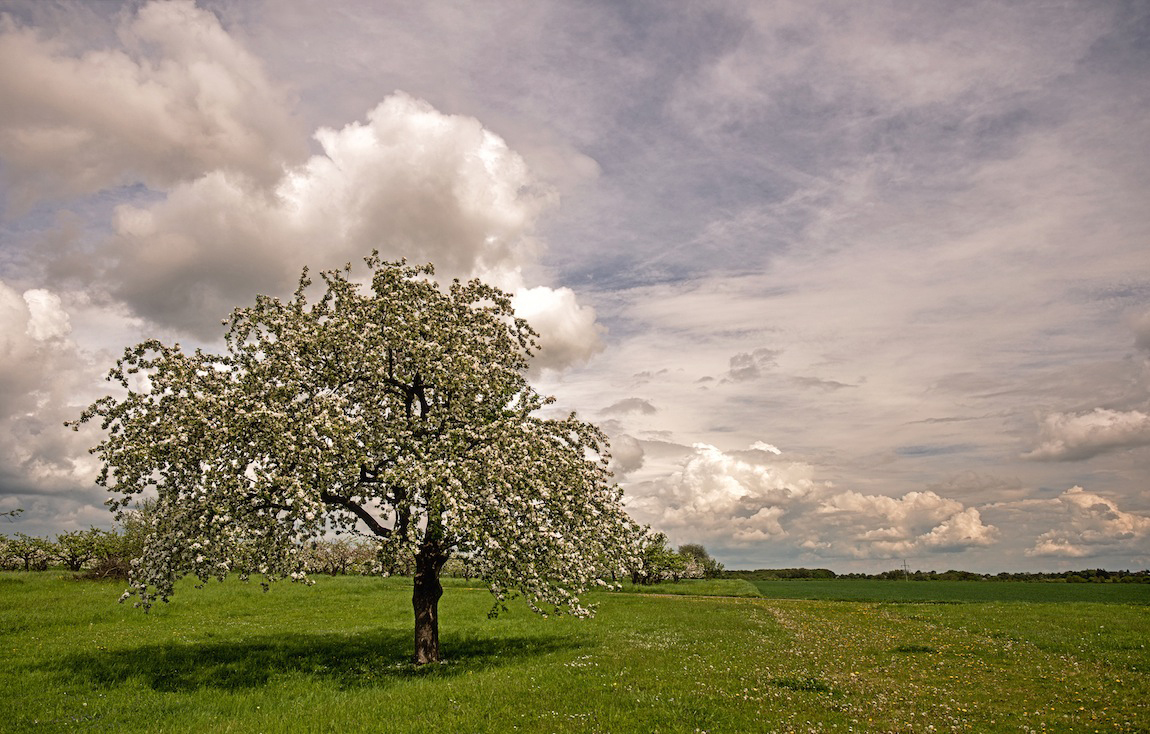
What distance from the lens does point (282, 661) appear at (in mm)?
24406

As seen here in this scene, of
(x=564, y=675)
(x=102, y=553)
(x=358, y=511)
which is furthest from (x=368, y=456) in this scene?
(x=102, y=553)

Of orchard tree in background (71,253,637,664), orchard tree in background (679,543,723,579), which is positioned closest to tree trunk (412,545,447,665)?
orchard tree in background (71,253,637,664)

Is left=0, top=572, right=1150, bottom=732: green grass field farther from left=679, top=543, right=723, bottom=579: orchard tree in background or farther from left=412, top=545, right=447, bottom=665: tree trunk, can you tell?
left=679, top=543, right=723, bottom=579: orchard tree in background

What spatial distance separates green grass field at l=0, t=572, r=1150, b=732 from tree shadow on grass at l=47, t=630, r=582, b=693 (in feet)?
0.43

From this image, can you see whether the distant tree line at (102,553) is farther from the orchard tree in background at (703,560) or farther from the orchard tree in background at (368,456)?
the orchard tree in background at (703,560)

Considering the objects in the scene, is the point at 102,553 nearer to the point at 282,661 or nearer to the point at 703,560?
the point at 282,661

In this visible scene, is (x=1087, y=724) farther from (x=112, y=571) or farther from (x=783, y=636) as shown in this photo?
(x=112, y=571)

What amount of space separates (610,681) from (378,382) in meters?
13.1

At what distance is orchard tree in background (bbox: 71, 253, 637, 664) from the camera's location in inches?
797

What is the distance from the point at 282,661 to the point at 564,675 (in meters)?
12.0

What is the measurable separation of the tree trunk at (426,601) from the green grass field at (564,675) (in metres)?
0.95

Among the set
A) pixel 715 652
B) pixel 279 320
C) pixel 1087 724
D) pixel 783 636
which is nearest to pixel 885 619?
pixel 783 636

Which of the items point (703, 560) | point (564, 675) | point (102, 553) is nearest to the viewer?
point (564, 675)

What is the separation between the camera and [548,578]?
2298 centimetres
